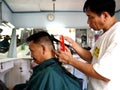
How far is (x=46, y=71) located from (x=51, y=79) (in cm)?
7

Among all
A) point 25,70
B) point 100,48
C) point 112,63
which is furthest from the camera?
point 25,70

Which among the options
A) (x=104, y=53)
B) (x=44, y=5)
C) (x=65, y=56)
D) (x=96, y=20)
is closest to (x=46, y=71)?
(x=65, y=56)

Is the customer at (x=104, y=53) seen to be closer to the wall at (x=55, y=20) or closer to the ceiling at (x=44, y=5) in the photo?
the ceiling at (x=44, y=5)

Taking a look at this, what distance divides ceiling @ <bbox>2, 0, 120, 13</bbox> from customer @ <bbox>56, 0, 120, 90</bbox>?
15.2 feet

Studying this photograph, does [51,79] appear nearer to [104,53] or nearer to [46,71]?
[46,71]

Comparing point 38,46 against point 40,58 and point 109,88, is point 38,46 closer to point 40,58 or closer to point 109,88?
point 40,58

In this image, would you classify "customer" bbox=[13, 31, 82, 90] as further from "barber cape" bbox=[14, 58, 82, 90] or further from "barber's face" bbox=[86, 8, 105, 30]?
"barber's face" bbox=[86, 8, 105, 30]

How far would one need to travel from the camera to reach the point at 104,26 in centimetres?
172

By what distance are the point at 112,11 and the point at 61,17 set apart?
603 cm

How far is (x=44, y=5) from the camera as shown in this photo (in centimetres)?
679

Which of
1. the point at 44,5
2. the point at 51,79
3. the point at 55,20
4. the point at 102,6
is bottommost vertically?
the point at 51,79

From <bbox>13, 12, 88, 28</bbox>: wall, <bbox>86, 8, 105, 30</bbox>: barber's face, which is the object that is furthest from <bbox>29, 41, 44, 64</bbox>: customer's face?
<bbox>13, 12, 88, 28</bbox>: wall

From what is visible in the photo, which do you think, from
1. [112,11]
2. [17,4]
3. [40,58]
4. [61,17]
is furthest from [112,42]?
[61,17]

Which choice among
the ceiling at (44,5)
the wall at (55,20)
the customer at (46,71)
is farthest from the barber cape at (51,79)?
the wall at (55,20)
